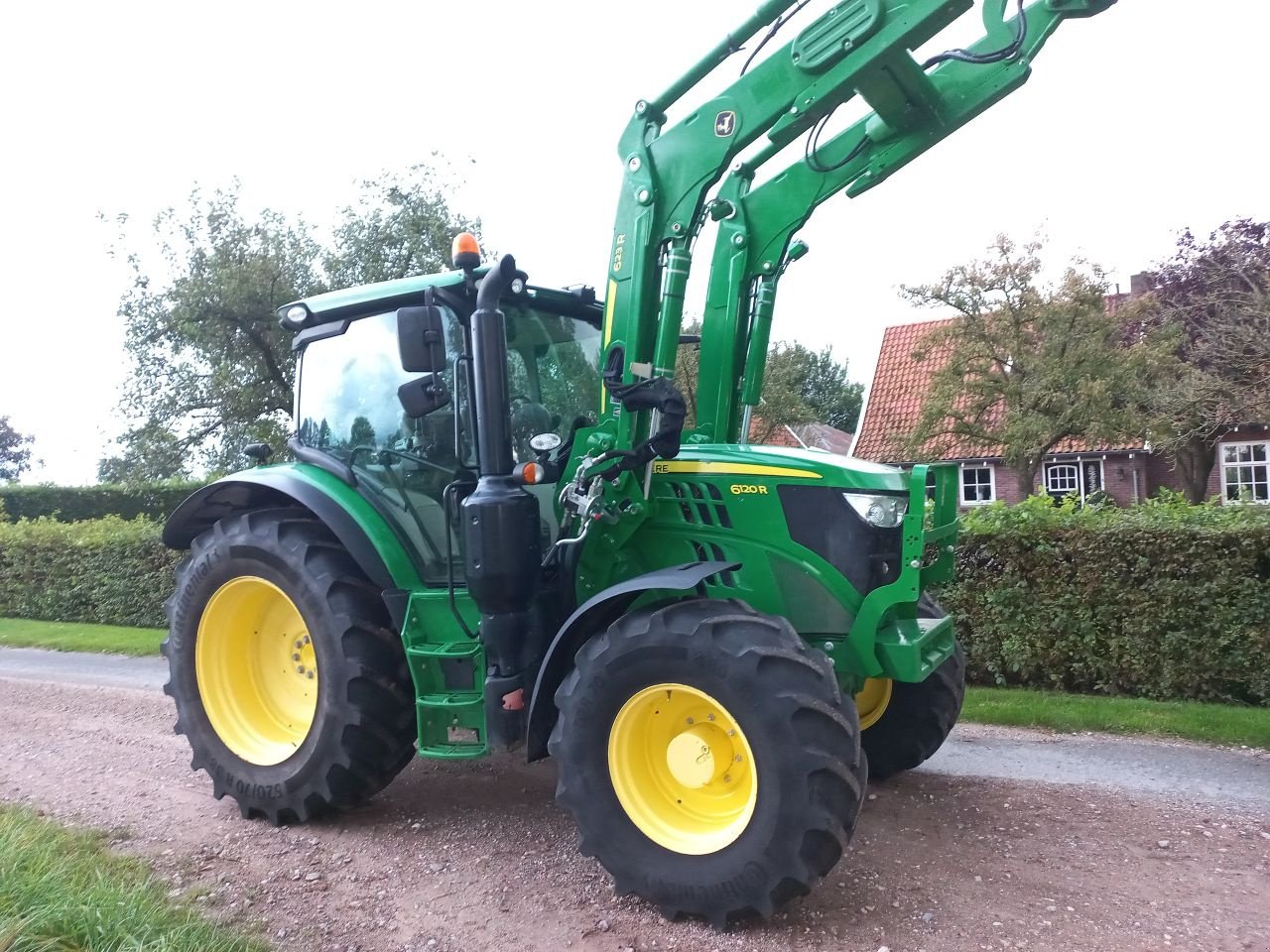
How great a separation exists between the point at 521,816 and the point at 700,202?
3.04 meters

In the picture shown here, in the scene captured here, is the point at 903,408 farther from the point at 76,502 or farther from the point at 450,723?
the point at 76,502

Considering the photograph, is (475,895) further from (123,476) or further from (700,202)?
(123,476)

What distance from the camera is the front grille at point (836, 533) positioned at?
Result: 3.92 metres

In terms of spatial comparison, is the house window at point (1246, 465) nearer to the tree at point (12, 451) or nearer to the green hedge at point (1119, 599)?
the green hedge at point (1119, 599)

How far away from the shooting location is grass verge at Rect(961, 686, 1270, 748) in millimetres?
5914

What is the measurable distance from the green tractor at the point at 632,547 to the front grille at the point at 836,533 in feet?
0.04

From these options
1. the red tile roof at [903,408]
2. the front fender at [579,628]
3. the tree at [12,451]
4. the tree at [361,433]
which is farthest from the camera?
the tree at [12,451]

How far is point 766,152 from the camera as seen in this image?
459cm

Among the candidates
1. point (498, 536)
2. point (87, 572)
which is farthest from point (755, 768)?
point (87, 572)

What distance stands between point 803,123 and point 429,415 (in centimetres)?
216

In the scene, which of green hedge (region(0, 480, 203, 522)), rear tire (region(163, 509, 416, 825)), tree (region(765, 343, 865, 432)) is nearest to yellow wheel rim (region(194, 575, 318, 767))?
rear tire (region(163, 509, 416, 825))

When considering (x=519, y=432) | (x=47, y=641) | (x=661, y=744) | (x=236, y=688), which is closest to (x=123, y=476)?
(x=47, y=641)

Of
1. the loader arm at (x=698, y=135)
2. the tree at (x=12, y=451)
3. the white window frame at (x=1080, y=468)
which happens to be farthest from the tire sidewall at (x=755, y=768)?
the tree at (x=12, y=451)

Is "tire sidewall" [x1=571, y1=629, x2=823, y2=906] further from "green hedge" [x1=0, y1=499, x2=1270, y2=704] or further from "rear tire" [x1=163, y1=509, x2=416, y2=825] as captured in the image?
"green hedge" [x1=0, y1=499, x2=1270, y2=704]
